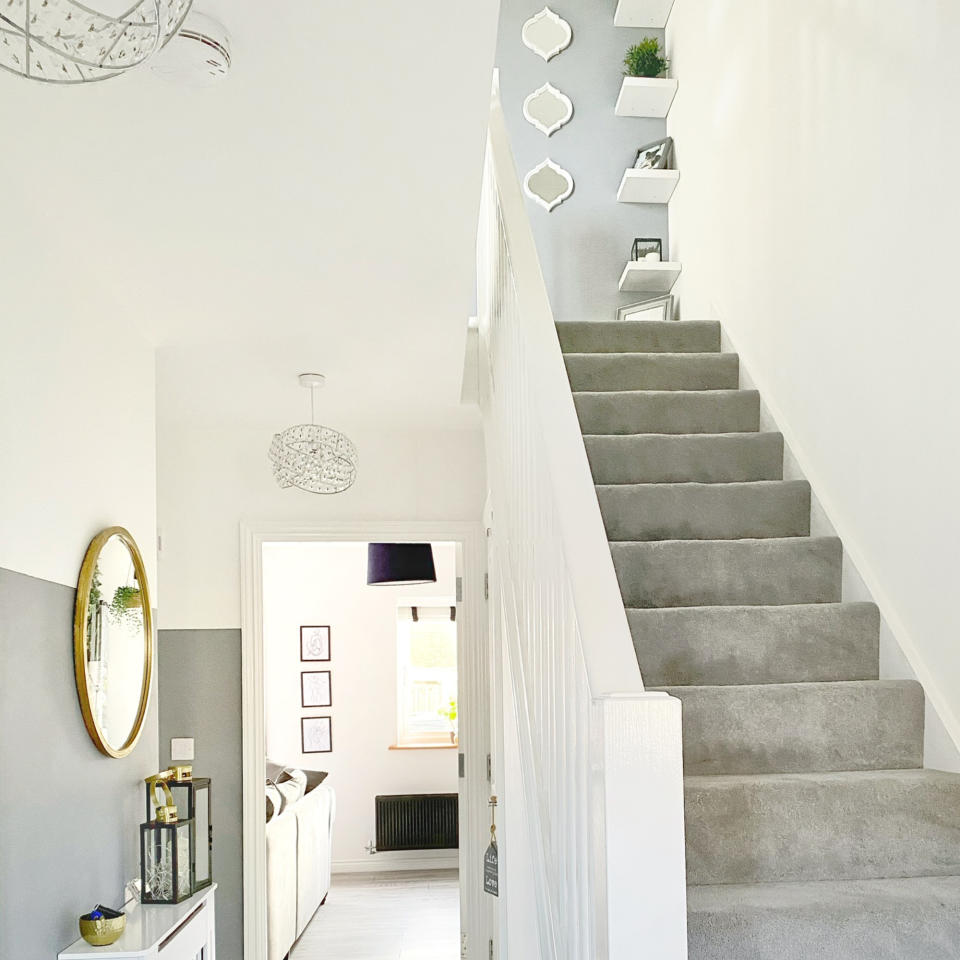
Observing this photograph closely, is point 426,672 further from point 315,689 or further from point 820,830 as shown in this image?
point 820,830

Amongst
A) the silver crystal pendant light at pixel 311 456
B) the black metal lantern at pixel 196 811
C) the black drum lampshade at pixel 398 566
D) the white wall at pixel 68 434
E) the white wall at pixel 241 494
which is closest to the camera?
the white wall at pixel 68 434

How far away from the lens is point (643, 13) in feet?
17.9

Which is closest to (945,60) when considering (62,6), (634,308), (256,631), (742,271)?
(742,271)

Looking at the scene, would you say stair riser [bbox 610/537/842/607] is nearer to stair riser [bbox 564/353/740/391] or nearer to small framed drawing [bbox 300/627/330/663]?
stair riser [bbox 564/353/740/391]

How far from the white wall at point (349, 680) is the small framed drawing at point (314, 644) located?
0.05 m

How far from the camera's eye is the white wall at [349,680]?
8.39m

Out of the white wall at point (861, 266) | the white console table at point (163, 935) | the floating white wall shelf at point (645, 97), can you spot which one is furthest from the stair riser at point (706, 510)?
the floating white wall shelf at point (645, 97)

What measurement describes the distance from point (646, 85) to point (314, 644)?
16.9ft

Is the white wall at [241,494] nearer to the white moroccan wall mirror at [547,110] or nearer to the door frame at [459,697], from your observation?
the door frame at [459,697]

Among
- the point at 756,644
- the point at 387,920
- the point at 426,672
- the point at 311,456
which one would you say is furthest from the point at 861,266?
the point at 426,672

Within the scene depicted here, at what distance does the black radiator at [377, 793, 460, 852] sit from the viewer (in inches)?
321

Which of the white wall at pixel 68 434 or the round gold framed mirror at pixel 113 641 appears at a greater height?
the white wall at pixel 68 434

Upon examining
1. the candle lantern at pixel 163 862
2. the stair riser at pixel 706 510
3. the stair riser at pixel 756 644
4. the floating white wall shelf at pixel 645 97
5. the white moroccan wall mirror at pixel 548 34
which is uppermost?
the white moroccan wall mirror at pixel 548 34

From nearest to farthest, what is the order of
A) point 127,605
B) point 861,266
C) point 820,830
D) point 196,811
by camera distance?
point 820,830
point 861,266
point 127,605
point 196,811
